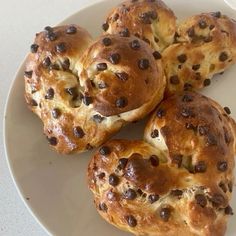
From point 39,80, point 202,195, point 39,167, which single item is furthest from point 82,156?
point 202,195

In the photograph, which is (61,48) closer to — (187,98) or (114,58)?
(114,58)

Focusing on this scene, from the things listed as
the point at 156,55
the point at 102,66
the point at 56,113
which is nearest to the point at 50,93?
the point at 56,113

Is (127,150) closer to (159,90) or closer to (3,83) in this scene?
(159,90)

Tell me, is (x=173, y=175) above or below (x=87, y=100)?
below

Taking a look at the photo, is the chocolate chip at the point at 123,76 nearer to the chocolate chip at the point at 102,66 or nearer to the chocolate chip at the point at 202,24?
the chocolate chip at the point at 102,66

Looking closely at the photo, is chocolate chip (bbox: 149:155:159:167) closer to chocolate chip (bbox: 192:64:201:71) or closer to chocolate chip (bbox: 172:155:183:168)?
chocolate chip (bbox: 172:155:183:168)

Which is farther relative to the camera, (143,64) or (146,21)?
(146,21)
